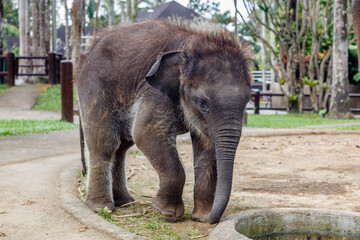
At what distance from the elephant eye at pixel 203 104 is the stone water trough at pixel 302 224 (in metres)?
0.81

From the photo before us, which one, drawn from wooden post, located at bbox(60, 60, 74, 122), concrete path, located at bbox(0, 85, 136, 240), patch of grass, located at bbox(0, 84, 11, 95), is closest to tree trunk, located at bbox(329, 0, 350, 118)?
wooden post, located at bbox(60, 60, 74, 122)

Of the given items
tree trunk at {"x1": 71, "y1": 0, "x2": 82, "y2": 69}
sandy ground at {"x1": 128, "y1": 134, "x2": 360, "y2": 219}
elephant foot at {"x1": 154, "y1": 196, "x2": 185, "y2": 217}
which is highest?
tree trunk at {"x1": 71, "y1": 0, "x2": 82, "y2": 69}

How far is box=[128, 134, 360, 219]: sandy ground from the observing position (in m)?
5.27

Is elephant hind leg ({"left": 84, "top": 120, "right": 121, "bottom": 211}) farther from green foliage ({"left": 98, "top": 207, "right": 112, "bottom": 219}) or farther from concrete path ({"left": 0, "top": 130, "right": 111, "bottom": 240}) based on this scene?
concrete path ({"left": 0, "top": 130, "right": 111, "bottom": 240})

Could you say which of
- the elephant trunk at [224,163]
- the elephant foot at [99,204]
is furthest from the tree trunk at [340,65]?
the elephant trunk at [224,163]

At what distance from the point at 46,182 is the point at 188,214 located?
1877 mm

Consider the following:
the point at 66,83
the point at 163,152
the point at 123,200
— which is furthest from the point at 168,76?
the point at 66,83

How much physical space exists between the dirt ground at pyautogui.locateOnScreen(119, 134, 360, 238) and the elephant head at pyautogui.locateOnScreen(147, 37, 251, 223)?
28.7 inches

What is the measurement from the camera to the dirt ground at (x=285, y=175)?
17.1ft

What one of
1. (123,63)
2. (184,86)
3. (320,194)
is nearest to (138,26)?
(123,63)

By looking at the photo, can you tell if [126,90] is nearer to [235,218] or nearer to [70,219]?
[70,219]

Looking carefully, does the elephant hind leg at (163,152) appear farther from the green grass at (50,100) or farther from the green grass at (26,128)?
the green grass at (50,100)

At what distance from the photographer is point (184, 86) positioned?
4.16 metres

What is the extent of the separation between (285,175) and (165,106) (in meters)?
3.04
